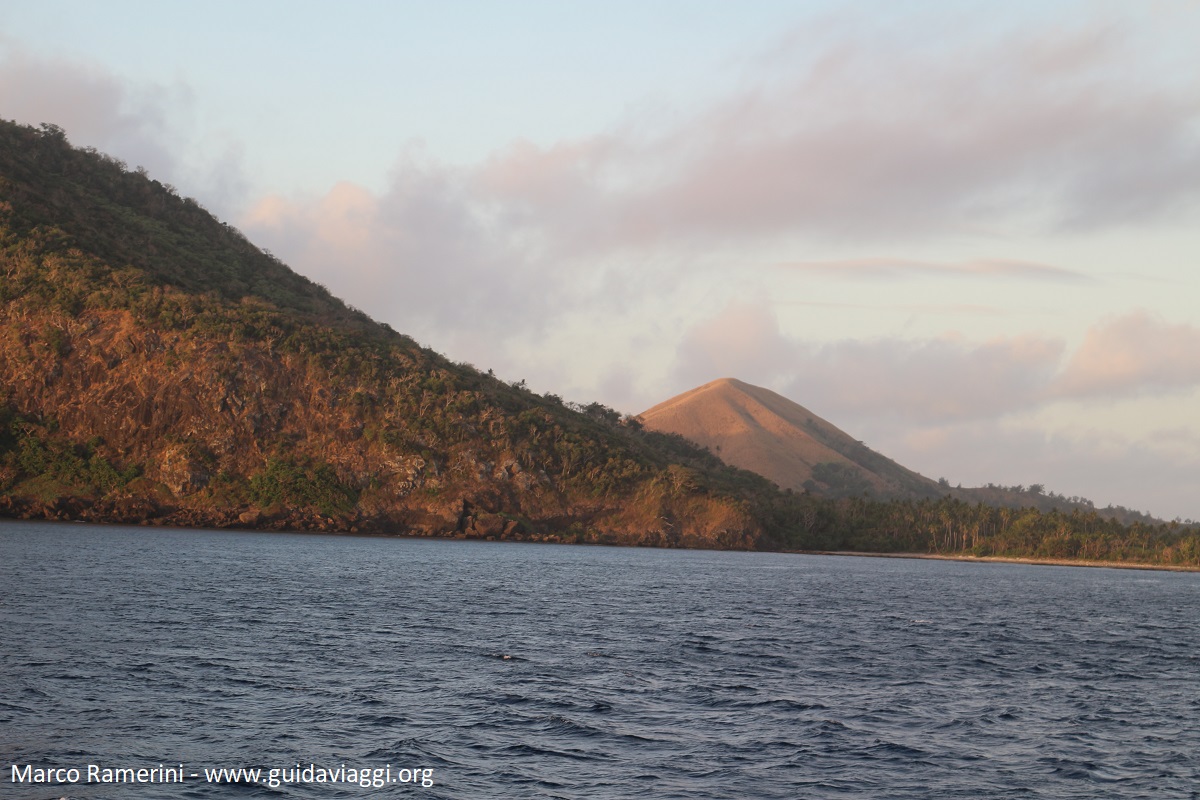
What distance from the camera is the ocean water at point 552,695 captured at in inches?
1240

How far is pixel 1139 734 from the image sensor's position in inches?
1657

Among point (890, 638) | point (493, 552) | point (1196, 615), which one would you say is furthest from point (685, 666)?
point (493, 552)

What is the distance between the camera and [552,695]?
144ft

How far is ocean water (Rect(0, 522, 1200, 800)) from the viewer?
103ft

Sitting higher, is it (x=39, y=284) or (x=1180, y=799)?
(x=39, y=284)

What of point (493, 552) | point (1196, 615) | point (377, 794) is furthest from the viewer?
point (493, 552)

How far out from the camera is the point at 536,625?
68938mm

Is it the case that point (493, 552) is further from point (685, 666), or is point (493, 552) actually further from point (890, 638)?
point (685, 666)

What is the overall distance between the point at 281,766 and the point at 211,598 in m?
46.0

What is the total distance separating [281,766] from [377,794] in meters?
3.78

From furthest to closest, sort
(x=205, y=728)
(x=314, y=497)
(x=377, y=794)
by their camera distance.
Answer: (x=314, y=497)
(x=205, y=728)
(x=377, y=794)

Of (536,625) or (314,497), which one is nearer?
(536,625)

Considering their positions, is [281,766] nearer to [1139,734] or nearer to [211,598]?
[1139,734]

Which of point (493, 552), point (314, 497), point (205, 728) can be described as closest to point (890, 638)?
point (205, 728)
